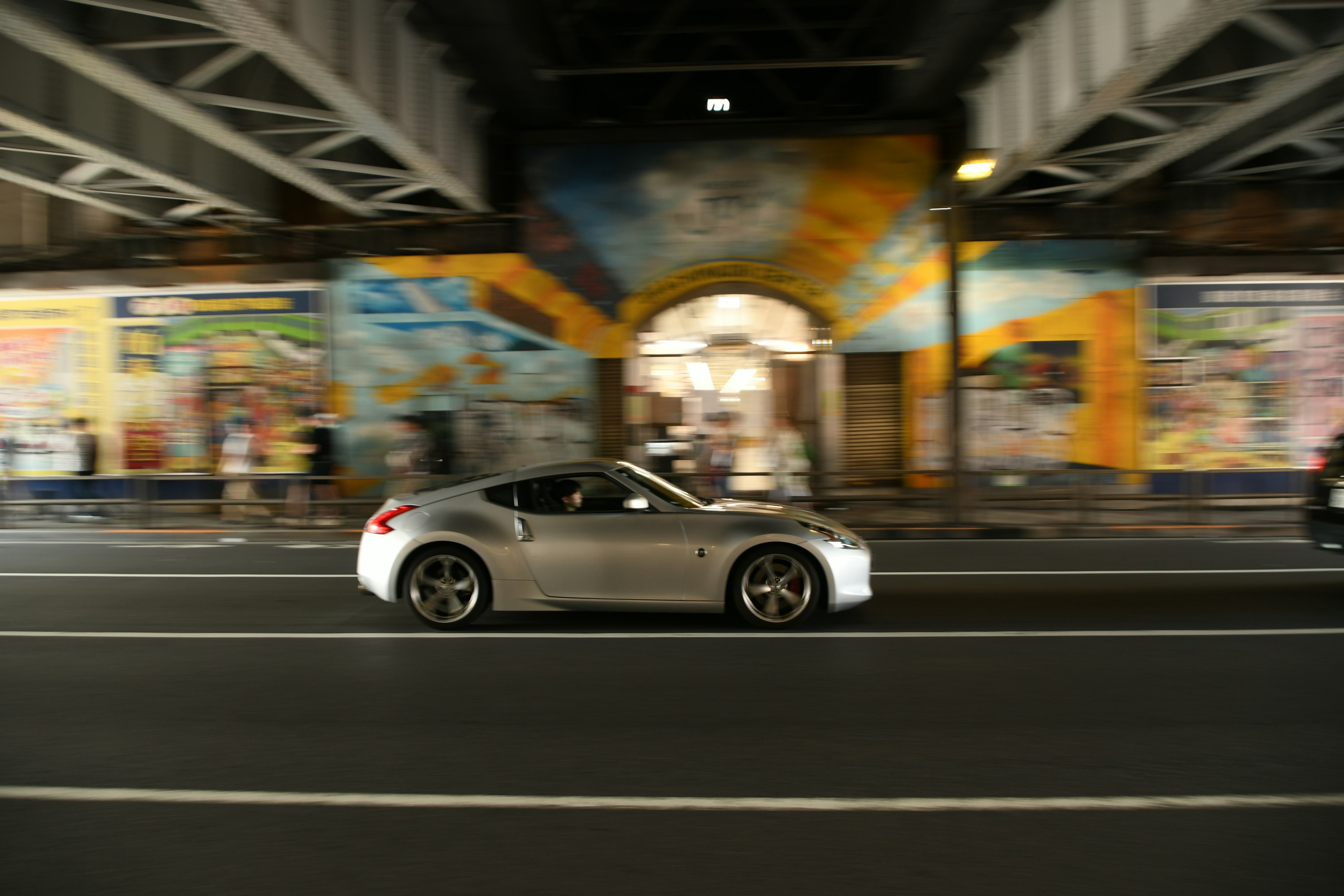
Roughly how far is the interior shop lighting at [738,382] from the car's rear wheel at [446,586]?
492 inches

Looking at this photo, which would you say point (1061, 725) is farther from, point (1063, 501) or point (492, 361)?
point (492, 361)

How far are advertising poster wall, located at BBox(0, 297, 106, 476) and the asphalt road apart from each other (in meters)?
14.4

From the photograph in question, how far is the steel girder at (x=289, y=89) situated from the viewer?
10734mm

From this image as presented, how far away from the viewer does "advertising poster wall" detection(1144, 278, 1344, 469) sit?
725 inches

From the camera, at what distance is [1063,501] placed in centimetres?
1377

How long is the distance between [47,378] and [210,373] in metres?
3.94

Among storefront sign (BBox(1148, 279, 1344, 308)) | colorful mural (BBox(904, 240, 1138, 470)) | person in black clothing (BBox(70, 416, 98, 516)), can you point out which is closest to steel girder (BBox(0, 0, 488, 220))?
person in black clothing (BBox(70, 416, 98, 516))

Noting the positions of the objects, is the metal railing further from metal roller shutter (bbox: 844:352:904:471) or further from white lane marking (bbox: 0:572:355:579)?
white lane marking (bbox: 0:572:355:579)

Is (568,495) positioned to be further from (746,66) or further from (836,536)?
(746,66)

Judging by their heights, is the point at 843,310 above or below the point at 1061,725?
above

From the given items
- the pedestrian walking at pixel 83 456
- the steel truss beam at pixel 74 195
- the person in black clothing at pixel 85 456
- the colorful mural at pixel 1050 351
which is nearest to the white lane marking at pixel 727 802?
the colorful mural at pixel 1050 351

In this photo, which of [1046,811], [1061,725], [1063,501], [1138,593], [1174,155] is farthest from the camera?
[1174,155]

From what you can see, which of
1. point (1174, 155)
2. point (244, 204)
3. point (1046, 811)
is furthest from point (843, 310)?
point (1046, 811)

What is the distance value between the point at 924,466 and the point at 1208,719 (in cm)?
1405
